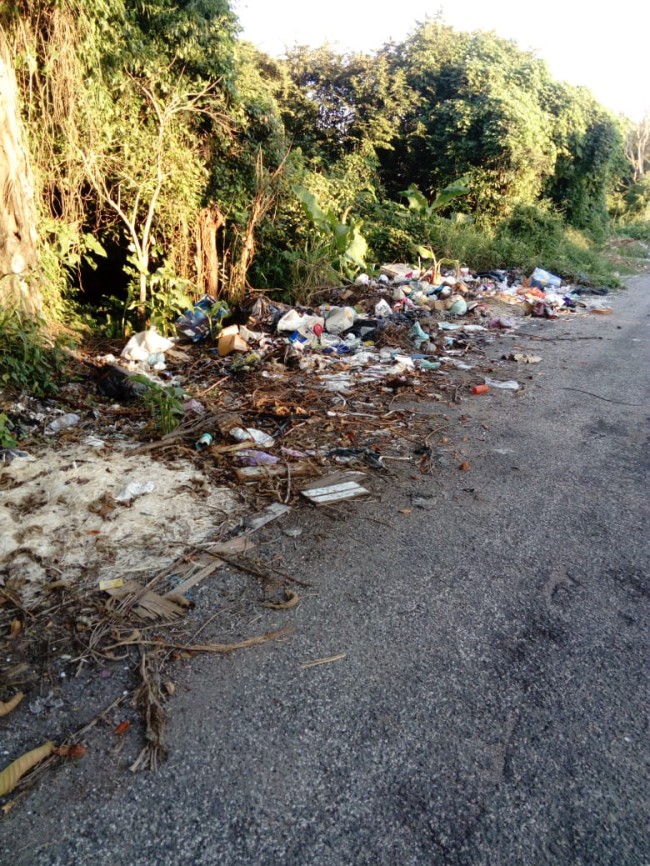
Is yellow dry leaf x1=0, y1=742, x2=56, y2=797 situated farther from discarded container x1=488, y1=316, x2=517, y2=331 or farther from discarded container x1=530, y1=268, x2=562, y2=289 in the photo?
discarded container x1=530, y1=268, x2=562, y2=289

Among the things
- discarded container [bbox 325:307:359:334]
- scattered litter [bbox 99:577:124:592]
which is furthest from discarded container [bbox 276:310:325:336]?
scattered litter [bbox 99:577:124:592]

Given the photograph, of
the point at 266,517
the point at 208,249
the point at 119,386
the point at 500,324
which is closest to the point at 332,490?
the point at 266,517

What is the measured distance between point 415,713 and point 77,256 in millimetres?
6144

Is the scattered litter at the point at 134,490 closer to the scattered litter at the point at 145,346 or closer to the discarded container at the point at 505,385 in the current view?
the scattered litter at the point at 145,346

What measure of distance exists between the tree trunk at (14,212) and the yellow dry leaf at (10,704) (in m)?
3.80

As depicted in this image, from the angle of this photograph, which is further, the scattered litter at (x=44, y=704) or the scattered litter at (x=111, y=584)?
the scattered litter at (x=111, y=584)

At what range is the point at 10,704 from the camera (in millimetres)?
1812

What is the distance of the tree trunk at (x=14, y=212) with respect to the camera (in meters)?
4.77

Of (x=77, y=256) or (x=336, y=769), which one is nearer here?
(x=336, y=769)

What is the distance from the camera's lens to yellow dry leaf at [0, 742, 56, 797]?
1.57 m

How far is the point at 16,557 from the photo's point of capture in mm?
2561

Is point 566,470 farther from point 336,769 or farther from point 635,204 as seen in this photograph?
point 635,204

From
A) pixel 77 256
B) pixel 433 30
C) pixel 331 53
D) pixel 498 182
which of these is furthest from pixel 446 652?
pixel 433 30

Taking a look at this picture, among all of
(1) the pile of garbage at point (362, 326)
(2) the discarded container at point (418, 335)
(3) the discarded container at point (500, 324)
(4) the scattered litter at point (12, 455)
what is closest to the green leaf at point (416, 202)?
(1) the pile of garbage at point (362, 326)
